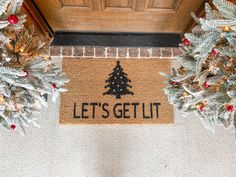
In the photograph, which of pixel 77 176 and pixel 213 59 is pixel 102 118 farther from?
pixel 213 59

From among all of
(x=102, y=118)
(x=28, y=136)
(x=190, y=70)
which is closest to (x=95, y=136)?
(x=102, y=118)

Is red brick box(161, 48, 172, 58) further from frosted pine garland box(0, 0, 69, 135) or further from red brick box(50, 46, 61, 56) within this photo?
frosted pine garland box(0, 0, 69, 135)

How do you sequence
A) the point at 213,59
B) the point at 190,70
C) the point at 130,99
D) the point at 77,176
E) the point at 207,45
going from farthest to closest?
1. the point at 130,99
2. the point at 77,176
3. the point at 190,70
4. the point at 213,59
5. the point at 207,45

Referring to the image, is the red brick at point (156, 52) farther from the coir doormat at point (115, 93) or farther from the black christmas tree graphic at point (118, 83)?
the black christmas tree graphic at point (118, 83)

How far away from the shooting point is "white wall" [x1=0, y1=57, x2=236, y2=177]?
2.39m

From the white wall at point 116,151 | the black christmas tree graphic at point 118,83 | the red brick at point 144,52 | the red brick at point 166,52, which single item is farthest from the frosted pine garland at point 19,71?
the red brick at point 166,52

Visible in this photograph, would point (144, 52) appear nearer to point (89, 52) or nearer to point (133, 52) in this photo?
point (133, 52)

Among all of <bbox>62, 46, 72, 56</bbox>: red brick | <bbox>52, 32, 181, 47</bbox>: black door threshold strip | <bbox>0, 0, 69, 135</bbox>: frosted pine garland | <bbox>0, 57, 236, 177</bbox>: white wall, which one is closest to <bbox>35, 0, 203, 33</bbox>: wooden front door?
<bbox>52, 32, 181, 47</bbox>: black door threshold strip

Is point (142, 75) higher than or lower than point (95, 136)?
higher

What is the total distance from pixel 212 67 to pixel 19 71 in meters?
0.94

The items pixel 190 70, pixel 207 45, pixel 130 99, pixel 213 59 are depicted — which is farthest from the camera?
pixel 130 99

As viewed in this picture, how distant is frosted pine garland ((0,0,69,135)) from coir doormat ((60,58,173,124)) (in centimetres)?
63

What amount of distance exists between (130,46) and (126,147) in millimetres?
847

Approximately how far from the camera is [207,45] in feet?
4.69
